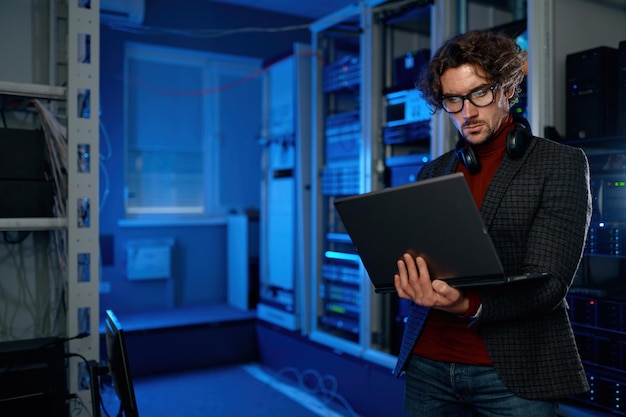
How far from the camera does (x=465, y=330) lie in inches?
43.3

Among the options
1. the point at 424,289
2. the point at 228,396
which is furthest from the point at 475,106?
the point at 228,396

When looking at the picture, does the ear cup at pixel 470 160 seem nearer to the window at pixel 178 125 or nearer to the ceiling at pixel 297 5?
the window at pixel 178 125

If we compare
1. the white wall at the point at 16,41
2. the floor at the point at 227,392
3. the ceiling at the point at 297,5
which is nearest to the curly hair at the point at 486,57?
the white wall at the point at 16,41

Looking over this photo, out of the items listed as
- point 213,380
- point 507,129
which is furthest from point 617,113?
point 213,380

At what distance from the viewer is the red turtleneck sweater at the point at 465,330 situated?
3.55ft

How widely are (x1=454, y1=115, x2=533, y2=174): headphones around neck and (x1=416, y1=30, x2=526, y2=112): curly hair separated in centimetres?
9

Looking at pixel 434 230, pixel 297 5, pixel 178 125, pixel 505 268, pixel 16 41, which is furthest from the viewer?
pixel 297 5

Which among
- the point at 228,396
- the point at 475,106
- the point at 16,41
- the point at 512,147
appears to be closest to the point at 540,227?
the point at 512,147

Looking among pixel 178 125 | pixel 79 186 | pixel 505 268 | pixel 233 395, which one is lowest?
pixel 233 395

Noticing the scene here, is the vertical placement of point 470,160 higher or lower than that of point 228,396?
higher

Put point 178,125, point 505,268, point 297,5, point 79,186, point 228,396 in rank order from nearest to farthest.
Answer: point 505,268 → point 79,186 → point 228,396 → point 178,125 → point 297,5

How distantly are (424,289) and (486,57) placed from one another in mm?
469

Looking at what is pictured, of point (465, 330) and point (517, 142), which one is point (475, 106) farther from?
point (465, 330)

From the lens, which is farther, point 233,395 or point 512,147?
point 233,395
